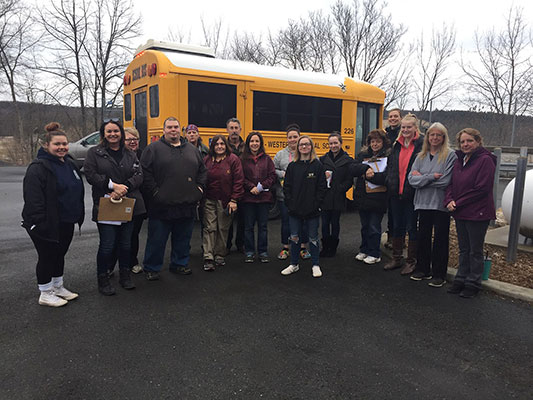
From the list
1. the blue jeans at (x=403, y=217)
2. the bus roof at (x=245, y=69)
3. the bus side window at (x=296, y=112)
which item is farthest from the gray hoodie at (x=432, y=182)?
the bus roof at (x=245, y=69)

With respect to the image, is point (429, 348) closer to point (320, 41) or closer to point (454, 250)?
point (454, 250)

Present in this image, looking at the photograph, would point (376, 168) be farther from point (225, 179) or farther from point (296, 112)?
point (296, 112)

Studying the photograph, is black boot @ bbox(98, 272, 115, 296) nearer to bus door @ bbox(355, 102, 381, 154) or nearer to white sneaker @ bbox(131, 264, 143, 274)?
white sneaker @ bbox(131, 264, 143, 274)

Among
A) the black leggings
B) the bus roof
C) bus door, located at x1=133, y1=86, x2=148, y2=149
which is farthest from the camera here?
bus door, located at x1=133, y1=86, x2=148, y2=149

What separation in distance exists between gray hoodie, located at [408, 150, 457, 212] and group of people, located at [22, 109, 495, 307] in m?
0.01

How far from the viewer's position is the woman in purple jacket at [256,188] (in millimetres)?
5445

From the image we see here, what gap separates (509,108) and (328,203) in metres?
20.0

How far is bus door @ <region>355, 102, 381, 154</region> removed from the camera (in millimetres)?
9539

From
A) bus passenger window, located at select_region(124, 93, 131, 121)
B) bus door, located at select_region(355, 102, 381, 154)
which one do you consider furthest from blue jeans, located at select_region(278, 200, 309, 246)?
bus passenger window, located at select_region(124, 93, 131, 121)

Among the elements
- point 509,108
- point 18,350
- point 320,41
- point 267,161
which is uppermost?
point 320,41

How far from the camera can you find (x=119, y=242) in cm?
446

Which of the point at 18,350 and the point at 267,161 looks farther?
the point at 267,161

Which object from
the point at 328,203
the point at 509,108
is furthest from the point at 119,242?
the point at 509,108

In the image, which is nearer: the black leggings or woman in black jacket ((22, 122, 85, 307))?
woman in black jacket ((22, 122, 85, 307))
